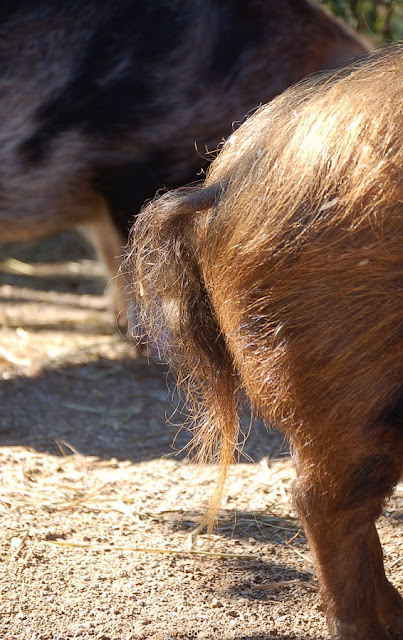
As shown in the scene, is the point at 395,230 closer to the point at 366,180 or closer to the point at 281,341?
the point at 366,180

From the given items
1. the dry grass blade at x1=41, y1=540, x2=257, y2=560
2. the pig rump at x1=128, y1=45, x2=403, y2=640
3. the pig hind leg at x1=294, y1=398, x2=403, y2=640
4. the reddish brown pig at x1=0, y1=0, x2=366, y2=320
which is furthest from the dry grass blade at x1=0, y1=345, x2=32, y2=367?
the pig hind leg at x1=294, y1=398, x2=403, y2=640

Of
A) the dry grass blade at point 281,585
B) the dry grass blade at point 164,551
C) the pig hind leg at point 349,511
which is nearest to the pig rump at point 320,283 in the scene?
the pig hind leg at point 349,511

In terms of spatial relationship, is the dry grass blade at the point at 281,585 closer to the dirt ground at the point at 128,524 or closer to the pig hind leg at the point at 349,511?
Answer: the dirt ground at the point at 128,524

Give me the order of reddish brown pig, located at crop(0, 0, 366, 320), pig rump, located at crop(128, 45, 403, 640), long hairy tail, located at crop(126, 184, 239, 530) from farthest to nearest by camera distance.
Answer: reddish brown pig, located at crop(0, 0, 366, 320), long hairy tail, located at crop(126, 184, 239, 530), pig rump, located at crop(128, 45, 403, 640)

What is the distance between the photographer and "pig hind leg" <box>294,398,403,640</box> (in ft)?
5.17

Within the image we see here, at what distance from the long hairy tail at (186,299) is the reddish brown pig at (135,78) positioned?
5.48 feet

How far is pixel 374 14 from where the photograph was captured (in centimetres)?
401

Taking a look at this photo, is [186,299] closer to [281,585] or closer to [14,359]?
[281,585]

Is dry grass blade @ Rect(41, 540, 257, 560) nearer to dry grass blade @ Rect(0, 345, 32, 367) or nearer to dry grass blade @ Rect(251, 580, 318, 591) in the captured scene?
dry grass blade @ Rect(251, 580, 318, 591)

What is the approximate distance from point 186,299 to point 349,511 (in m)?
0.51

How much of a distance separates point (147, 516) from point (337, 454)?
0.94 meters

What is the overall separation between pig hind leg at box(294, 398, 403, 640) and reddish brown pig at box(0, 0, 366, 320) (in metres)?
2.00

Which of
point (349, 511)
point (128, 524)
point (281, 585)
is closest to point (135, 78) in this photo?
point (128, 524)

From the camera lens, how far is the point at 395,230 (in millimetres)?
1468
